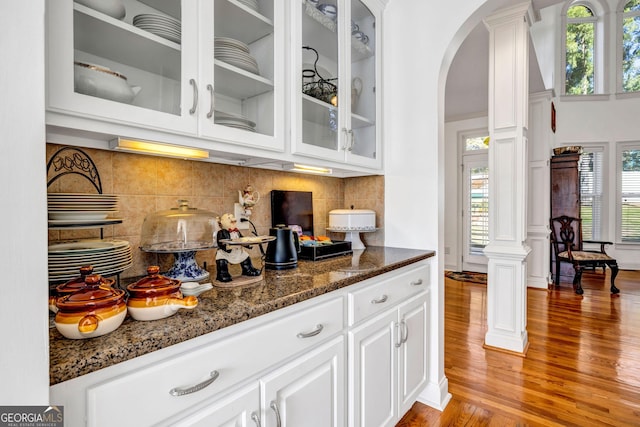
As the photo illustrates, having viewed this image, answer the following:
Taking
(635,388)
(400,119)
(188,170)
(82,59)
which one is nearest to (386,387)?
(188,170)

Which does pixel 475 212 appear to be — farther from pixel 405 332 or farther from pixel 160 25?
pixel 160 25

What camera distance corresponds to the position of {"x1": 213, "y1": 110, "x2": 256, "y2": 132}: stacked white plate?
117 centimetres

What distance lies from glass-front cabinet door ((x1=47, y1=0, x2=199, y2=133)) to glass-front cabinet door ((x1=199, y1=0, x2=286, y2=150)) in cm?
6

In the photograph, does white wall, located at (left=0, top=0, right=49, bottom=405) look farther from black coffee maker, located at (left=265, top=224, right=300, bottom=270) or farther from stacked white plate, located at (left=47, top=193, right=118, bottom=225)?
black coffee maker, located at (left=265, top=224, right=300, bottom=270)

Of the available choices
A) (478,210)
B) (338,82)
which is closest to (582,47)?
(478,210)

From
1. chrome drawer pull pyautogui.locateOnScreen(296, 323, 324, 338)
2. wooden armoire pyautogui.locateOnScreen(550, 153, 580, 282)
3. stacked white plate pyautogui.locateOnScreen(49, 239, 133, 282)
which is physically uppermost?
wooden armoire pyautogui.locateOnScreen(550, 153, 580, 282)

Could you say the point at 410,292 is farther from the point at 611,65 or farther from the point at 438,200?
the point at 611,65

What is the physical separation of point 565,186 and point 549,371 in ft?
11.4

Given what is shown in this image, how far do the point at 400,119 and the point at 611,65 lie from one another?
649 centimetres

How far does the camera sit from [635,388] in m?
2.03

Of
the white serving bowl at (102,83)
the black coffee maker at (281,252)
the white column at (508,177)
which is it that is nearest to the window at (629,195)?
the white column at (508,177)

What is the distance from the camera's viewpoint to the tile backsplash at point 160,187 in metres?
1.17

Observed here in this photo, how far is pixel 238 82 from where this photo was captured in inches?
49.3

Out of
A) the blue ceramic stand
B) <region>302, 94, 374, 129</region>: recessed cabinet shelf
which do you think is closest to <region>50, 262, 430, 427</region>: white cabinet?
the blue ceramic stand
